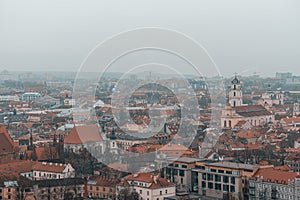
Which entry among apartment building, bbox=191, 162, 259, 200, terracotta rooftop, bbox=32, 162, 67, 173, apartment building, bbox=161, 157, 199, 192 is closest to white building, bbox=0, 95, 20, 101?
terracotta rooftop, bbox=32, 162, 67, 173

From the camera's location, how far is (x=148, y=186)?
8406mm

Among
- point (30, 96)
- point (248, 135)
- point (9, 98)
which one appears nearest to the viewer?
point (248, 135)

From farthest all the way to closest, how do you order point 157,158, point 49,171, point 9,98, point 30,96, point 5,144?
point 30,96 < point 9,98 < point 5,144 < point 157,158 < point 49,171

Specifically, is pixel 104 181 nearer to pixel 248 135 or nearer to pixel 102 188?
pixel 102 188

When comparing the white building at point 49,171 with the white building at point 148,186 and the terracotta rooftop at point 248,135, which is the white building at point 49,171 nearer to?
the white building at point 148,186

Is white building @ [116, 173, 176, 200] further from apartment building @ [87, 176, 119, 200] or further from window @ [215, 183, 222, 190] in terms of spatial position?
window @ [215, 183, 222, 190]

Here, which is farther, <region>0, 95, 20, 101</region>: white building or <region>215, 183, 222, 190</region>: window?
<region>0, 95, 20, 101</region>: white building

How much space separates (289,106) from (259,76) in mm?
20951

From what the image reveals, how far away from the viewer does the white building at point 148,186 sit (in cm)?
840

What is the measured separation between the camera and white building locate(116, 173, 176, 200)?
8.40 m

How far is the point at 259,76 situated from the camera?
A: 153ft

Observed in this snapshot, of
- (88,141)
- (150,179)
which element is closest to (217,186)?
(150,179)

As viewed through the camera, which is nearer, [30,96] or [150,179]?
[150,179]

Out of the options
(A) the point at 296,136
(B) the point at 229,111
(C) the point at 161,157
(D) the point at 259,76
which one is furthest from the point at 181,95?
(D) the point at 259,76
